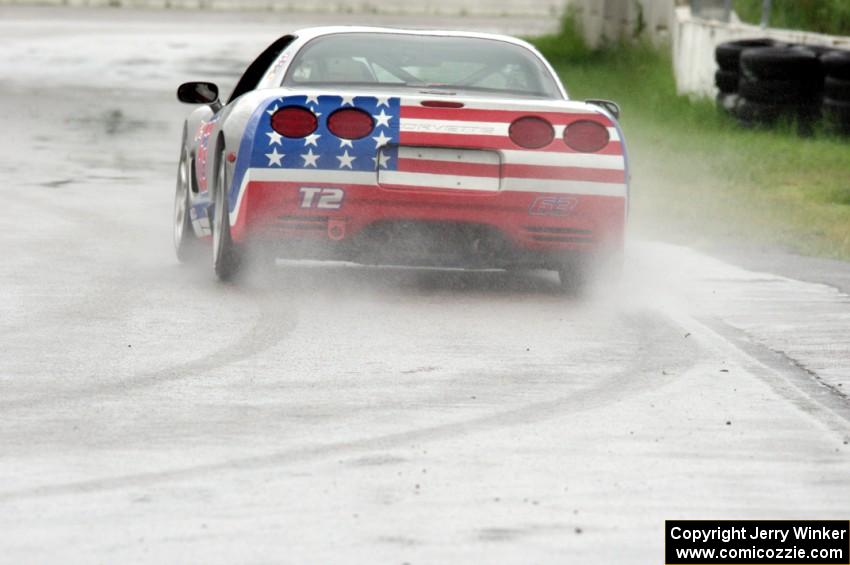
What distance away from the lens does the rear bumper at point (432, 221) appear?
9.59m

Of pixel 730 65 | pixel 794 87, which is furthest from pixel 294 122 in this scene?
pixel 730 65

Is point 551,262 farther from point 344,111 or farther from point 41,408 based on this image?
point 41,408

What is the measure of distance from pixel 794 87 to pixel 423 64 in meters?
11.3

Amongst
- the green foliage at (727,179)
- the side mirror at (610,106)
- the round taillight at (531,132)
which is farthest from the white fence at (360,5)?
the round taillight at (531,132)

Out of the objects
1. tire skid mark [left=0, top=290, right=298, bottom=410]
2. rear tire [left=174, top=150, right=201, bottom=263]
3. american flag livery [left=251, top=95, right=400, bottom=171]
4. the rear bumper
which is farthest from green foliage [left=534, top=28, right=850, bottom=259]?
tire skid mark [left=0, top=290, right=298, bottom=410]

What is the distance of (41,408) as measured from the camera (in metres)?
6.88

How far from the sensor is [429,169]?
959cm

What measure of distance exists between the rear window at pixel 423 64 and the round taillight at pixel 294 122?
63 centimetres

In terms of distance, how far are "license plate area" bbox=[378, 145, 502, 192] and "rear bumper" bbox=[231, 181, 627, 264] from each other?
0.03m

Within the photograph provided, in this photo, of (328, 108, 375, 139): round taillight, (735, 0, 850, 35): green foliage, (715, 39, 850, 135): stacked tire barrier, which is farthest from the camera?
(735, 0, 850, 35): green foliage

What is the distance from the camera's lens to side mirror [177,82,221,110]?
1104cm

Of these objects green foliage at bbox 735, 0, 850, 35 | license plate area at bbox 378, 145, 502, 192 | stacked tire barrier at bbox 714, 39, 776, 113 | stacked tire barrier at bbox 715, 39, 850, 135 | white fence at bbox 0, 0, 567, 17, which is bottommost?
white fence at bbox 0, 0, 567, 17

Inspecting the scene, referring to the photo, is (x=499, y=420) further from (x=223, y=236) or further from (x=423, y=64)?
(x=423, y=64)

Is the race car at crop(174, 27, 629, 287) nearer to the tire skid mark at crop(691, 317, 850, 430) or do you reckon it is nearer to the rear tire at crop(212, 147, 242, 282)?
the rear tire at crop(212, 147, 242, 282)
